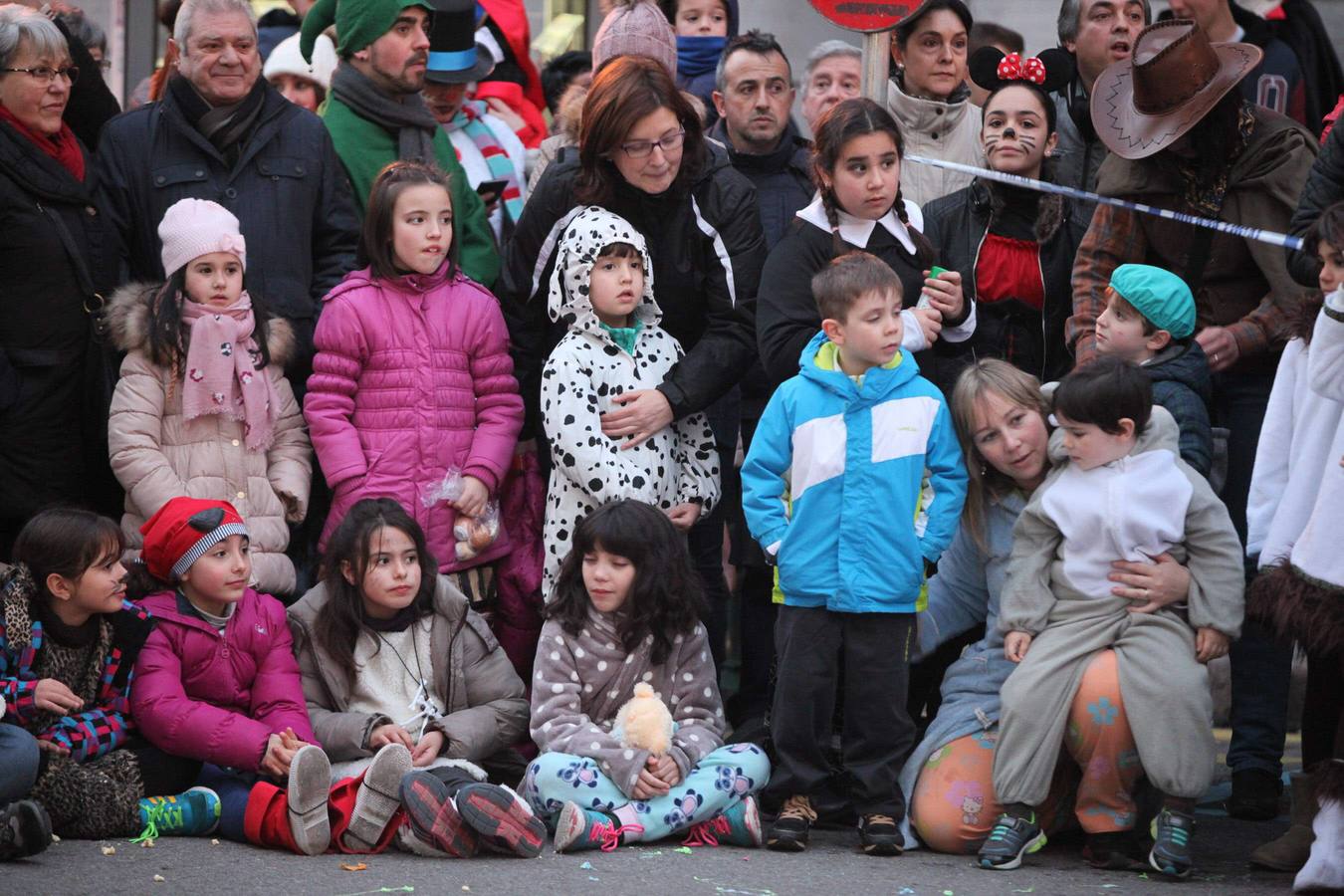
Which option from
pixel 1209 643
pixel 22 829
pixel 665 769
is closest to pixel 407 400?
pixel 665 769

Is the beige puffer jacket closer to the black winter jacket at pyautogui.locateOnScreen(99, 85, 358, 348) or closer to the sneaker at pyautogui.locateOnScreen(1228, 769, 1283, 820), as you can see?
the black winter jacket at pyautogui.locateOnScreen(99, 85, 358, 348)

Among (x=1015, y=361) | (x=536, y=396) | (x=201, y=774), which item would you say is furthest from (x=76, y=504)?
(x=1015, y=361)

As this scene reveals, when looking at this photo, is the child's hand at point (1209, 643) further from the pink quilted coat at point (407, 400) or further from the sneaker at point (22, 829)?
the sneaker at point (22, 829)

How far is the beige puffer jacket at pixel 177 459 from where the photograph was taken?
6.34 metres

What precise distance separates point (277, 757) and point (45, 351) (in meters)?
Result: 1.67

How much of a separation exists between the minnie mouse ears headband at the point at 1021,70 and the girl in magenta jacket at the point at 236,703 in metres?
3.10

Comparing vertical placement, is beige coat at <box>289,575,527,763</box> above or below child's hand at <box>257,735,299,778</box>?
above

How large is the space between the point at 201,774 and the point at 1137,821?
9.44 feet

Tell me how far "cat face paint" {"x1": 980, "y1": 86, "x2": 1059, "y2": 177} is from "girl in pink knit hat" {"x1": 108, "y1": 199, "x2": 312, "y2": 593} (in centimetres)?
256

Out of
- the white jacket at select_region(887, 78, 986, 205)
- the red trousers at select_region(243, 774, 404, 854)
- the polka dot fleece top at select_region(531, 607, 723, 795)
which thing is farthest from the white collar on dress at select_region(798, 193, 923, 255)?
the red trousers at select_region(243, 774, 404, 854)

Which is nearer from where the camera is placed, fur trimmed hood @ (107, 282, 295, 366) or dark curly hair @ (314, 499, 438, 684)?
dark curly hair @ (314, 499, 438, 684)

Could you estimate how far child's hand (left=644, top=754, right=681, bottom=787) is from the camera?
5879mm

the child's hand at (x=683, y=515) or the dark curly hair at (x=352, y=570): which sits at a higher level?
the child's hand at (x=683, y=515)

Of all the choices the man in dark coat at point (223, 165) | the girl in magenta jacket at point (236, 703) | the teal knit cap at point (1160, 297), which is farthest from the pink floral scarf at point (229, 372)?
the teal knit cap at point (1160, 297)
